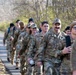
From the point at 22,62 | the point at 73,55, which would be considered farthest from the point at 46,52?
the point at 73,55

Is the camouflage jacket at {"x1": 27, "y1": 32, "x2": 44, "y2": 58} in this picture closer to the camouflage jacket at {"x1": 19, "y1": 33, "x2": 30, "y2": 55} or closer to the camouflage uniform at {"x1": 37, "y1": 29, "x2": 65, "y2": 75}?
the camouflage jacket at {"x1": 19, "y1": 33, "x2": 30, "y2": 55}

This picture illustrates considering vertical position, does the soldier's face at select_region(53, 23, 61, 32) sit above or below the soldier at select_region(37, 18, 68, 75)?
above

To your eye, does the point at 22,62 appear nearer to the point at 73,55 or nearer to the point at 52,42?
the point at 52,42

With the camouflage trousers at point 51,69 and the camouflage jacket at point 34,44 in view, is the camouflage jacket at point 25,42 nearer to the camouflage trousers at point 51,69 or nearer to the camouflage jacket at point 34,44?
the camouflage jacket at point 34,44

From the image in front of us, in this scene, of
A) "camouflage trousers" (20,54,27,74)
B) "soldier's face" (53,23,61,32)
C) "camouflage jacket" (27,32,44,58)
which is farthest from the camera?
"camouflage trousers" (20,54,27,74)

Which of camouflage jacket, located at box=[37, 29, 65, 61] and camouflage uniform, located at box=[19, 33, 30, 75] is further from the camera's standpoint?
camouflage uniform, located at box=[19, 33, 30, 75]

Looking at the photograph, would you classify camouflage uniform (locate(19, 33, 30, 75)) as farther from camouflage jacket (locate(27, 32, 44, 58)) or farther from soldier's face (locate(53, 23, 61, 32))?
soldier's face (locate(53, 23, 61, 32))

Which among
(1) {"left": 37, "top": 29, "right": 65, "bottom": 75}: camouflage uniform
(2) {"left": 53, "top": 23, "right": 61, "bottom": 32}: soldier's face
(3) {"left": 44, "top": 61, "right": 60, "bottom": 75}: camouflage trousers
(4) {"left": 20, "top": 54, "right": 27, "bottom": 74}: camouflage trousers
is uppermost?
(2) {"left": 53, "top": 23, "right": 61, "bottom": 32}: soldier's face

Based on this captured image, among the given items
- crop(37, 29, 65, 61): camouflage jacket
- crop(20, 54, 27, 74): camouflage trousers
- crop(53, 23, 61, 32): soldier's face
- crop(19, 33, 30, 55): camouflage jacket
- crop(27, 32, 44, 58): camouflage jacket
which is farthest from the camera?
crop(20, 54, 27, 74): camouflage trousers

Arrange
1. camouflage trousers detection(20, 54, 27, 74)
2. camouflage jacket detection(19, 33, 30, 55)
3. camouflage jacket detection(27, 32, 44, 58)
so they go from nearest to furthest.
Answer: camouflage jacket detection(27, 32, 44, 58) < camouflage jacket detection(19, 33, 30, 55) < camouflage trousers detection(20, 54, 27, 74)

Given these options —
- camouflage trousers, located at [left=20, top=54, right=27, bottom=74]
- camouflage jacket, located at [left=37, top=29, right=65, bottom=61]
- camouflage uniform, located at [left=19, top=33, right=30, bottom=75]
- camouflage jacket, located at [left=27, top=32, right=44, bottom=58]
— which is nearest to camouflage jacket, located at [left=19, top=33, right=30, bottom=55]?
camouflage uniform, located at [left=19, top=33, right=30, bottom=75]

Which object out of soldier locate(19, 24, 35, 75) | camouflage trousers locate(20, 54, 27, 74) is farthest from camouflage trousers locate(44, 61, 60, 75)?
camouflage trousers locate(20, 54, 27, 74)

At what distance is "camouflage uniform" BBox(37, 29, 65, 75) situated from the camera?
24.1ft

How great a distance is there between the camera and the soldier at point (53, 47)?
7352 millimetres
